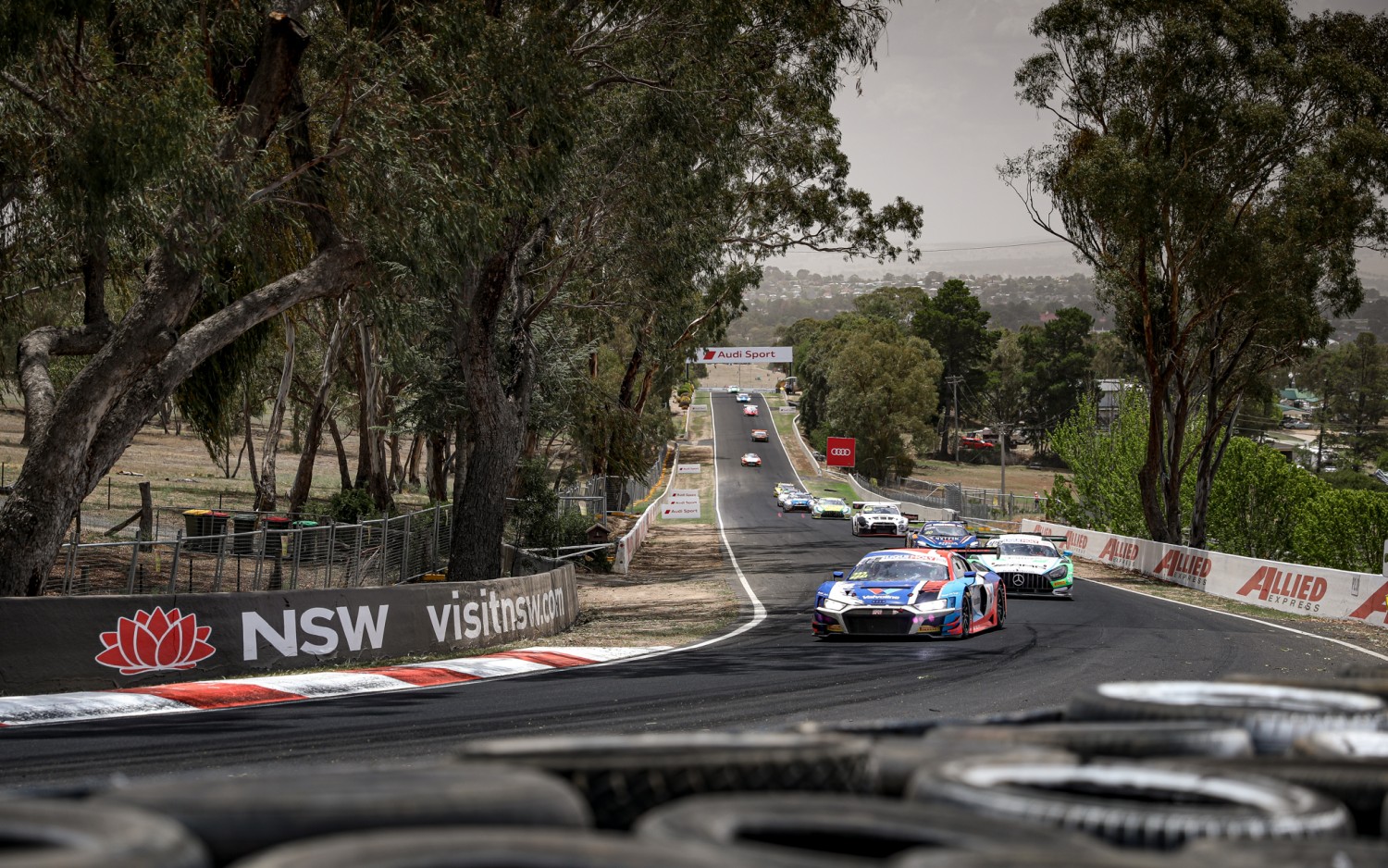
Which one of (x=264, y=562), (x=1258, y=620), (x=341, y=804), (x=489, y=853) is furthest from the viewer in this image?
(x=264, y=562)

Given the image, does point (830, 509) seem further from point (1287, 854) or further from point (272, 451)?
point (1287, 854)

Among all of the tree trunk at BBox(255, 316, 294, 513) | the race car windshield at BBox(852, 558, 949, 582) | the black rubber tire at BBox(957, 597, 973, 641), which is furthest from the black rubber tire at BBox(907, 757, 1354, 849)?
the tree trunk at BBox(255, 316, 294, 513)

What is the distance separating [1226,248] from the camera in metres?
36.5

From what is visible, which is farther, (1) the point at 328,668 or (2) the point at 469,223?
(2) the point at 469,223

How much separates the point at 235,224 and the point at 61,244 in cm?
643

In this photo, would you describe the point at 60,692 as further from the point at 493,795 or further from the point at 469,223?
the point at 493,795

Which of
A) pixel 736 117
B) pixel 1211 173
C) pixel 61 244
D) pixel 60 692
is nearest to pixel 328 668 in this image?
pixel 60 692

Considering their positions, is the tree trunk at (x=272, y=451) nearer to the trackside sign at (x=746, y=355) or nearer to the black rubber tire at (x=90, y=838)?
the black rubber tire at (x=90, y=838)

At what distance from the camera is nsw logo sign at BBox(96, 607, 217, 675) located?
12.5 metres

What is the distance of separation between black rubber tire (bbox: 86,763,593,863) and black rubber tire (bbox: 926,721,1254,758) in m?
1.27

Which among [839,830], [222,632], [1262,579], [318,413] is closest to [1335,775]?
[839,830]

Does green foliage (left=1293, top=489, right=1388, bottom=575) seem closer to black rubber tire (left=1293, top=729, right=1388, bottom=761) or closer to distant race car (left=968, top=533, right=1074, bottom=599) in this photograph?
distant race car (left=968, top=533, right=1074, bottom=599)

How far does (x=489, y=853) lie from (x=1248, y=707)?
2.74 metres

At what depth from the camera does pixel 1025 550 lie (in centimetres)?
2725
